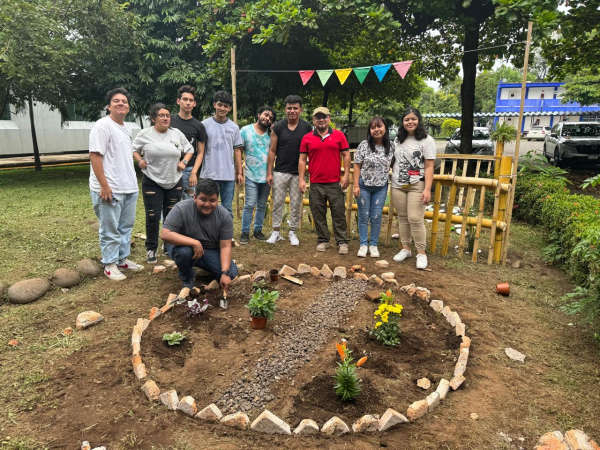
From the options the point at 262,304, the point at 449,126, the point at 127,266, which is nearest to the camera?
the point at 262,304

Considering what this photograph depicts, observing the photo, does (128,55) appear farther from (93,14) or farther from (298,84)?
(298,84)

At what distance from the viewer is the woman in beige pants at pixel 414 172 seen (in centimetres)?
490

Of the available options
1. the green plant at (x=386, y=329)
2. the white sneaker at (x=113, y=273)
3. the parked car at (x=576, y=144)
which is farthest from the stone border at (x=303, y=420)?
the parked car at (x=576, y=144)

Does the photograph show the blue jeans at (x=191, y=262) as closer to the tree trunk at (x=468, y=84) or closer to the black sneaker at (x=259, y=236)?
the black sneaker at (x=259, y=236)

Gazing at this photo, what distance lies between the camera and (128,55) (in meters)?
12.5

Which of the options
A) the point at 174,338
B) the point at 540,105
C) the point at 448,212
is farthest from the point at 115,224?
the point at 540,105

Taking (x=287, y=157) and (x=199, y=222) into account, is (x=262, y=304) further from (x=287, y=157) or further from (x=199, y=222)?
(x=287, y=157)

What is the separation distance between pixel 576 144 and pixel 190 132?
13.2 m

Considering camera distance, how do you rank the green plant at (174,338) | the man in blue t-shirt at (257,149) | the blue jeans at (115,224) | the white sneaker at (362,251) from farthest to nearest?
1. the man in blue t-shirt at (257,149)
2. the white sneaker at (362,251)
3. the blue jeans at (115,224)
4. the green plant at (174,338)

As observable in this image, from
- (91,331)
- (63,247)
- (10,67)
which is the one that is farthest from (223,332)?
(10,67)

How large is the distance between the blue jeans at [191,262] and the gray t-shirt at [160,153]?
104cm

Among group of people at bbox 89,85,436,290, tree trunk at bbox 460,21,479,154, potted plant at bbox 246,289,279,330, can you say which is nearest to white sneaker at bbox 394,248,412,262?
group of people at bbox 89,85,436,290

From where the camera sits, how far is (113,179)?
4293mm

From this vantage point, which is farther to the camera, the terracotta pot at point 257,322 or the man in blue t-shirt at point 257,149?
the man in blue t-shirt at point 257,149
